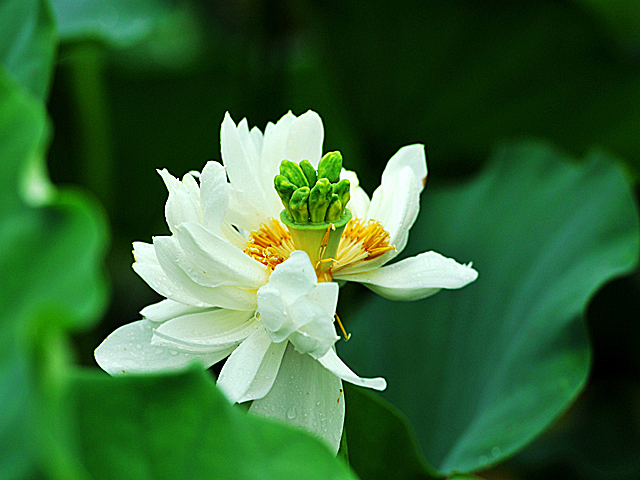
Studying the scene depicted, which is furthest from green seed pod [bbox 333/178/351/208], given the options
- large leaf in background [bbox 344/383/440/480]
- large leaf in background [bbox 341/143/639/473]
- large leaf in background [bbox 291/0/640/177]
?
large leaf in background [bbox 291/0/640/177]

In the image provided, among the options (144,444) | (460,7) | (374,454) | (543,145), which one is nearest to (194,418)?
(144,444)

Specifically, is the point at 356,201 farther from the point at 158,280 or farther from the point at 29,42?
the point at 29,42

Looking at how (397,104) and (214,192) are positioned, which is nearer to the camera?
(214,192)

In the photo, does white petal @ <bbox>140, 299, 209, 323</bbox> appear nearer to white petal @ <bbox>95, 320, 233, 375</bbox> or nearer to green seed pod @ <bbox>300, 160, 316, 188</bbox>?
white petal @ <bbox>95, 320, 233, 375</bbox>

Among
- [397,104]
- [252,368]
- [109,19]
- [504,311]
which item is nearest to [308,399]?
[252,368]

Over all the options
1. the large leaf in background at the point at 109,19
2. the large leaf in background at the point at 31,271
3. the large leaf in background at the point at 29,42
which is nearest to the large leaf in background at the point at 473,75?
the large leaf in background at the point at 109,19

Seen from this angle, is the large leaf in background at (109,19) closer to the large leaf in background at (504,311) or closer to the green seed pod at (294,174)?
the large leaf in background at (504,311)
